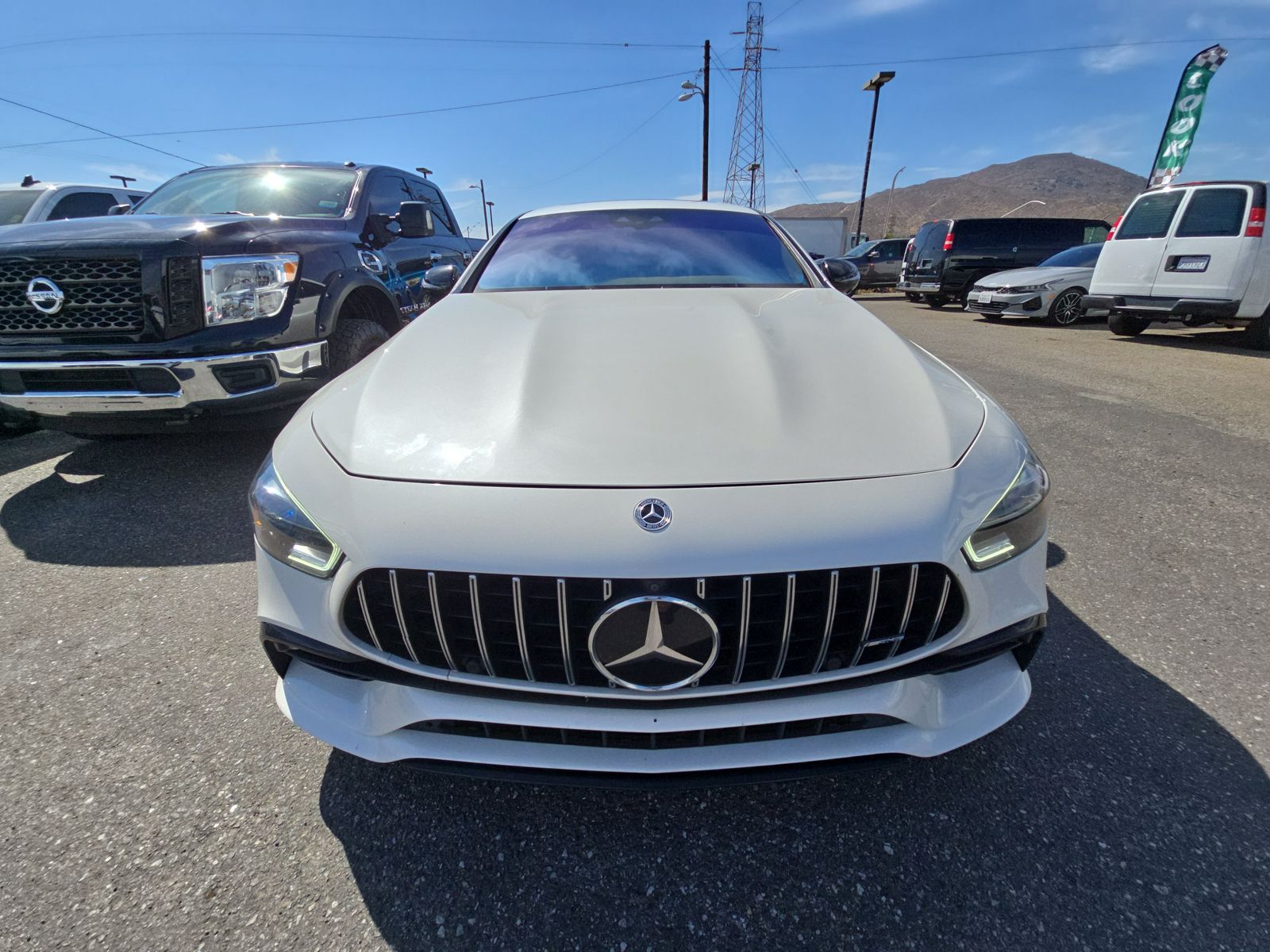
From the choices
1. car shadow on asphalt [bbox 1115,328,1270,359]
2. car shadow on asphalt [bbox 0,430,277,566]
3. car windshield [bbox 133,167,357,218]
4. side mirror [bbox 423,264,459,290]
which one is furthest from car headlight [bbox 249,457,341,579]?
car shadow on asphalt [bbox 1115,328,1270,359]

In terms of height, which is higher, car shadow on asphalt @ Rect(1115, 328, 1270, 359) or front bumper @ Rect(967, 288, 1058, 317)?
front bumper @ Rect(967, 288, 1058, 317)

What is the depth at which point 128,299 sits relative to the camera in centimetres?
294

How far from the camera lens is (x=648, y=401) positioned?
1479mm

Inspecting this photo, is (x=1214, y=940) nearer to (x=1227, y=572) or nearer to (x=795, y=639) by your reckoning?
(x=795, y=639)

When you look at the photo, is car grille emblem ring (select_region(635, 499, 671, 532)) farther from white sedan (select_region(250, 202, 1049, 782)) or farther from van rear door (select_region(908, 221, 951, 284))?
van rear door (select_region(908, 221, 951, 284))

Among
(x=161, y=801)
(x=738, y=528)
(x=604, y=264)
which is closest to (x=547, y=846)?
(x=738, y=528)

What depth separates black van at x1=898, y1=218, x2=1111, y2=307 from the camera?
1385 centimetres

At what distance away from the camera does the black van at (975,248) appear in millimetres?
13852

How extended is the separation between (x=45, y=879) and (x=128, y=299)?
8.42 ft

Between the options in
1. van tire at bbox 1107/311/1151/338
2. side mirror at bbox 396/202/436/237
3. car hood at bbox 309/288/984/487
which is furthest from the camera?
van tire at bbox 1107/311/1151/338

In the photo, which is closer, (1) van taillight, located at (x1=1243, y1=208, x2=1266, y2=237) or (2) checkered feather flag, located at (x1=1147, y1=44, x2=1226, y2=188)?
(1) van taillight, located at (x1=1243, y1=208, x2=1266, y2=237)

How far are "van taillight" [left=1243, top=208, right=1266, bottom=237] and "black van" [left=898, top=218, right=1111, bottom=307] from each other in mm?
7000

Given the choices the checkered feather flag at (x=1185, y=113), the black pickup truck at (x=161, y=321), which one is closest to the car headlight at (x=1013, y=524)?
the black pickup truck at (x=161, y=321)

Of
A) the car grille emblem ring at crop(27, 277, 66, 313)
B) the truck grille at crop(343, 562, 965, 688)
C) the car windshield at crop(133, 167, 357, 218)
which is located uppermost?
the car windshield at crop(133, 167, 357, 218)
